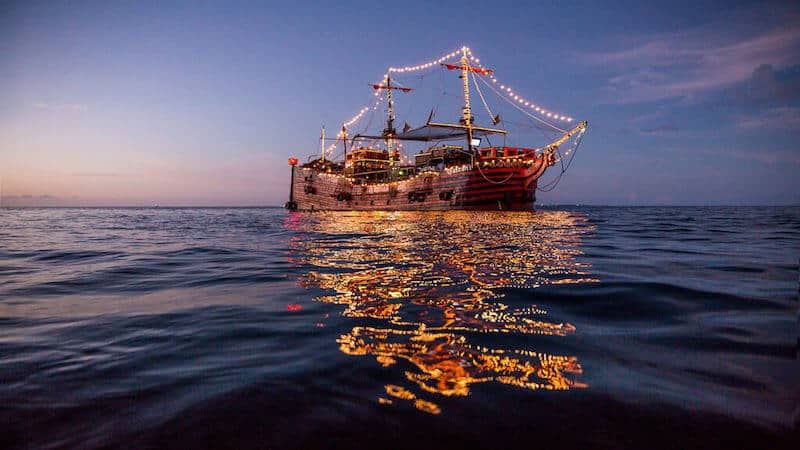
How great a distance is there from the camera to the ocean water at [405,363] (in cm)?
211

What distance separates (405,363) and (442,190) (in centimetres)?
4738

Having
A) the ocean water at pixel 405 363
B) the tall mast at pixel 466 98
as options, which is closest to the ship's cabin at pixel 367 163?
the tall mast at pixel 466 98

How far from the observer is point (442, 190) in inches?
1959

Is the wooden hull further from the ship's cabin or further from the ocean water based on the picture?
the ocean water

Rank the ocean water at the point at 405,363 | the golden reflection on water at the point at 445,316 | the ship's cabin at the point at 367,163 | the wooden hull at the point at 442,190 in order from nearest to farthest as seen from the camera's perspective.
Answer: the ocean water at the point at 405,363, the golden reflection on water at the point at 445,316, the wooden hull at the point at 442,190, the ship's cabin at the point at 367,163

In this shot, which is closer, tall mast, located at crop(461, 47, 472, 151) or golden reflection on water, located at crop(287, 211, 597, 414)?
golden reflection on water, located at crop(287, 211, 597, 414)

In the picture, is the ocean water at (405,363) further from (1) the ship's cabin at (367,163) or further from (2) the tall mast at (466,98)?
(1) the ship's cabin at (367,163)

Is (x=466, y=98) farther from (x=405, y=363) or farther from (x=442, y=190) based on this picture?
(x=405, y=363)

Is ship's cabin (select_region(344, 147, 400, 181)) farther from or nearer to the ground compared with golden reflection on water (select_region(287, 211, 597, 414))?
farther from the ground

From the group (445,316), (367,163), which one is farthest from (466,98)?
(445,316)

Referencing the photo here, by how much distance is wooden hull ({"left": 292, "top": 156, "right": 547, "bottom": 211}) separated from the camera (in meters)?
44.1

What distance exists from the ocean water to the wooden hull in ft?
126

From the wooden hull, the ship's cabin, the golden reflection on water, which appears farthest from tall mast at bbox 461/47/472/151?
the golden reflection on water

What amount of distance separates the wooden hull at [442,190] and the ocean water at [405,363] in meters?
38.5
